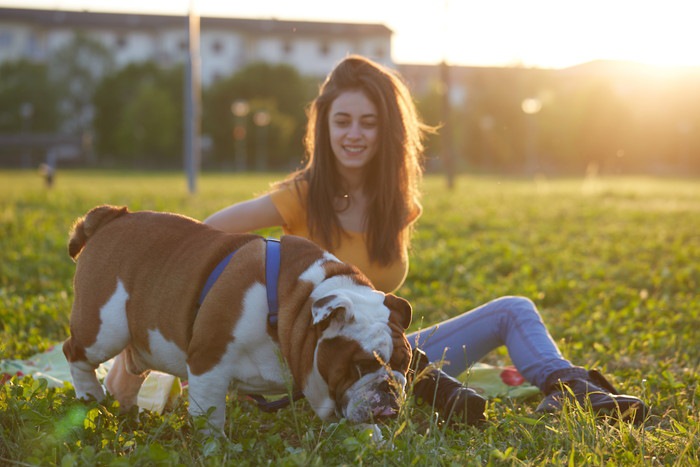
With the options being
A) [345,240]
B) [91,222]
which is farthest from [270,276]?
[345,240]

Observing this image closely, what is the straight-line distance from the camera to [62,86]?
6681 cm

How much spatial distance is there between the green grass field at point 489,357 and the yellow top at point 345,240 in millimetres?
953

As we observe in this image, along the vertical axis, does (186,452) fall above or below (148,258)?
below

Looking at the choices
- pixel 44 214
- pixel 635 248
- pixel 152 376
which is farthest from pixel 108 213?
pixel 44 214

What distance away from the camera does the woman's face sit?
482cm

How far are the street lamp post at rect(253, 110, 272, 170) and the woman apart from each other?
57894 mm

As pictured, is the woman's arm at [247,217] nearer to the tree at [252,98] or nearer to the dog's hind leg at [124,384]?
the dog's hind leg at [124,384]

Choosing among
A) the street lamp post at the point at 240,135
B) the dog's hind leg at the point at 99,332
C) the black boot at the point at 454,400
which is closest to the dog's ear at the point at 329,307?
the black boot at the point at 454,400

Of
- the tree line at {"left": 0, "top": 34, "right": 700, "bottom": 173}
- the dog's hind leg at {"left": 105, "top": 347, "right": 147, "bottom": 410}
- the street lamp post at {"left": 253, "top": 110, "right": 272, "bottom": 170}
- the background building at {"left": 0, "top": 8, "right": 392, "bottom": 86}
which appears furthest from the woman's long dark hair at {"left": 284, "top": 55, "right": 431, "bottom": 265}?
the background building at {"left": 0, "top": 8, "right": 392, "bottom": 86}

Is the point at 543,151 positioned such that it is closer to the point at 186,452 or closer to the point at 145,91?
the point at 145,91

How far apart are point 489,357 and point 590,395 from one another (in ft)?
6.15

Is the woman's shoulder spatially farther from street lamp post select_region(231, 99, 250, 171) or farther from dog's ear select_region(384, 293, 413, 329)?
street lamp post select_region(231, 99, 250, 171)

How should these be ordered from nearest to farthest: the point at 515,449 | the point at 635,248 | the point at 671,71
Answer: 1. the point at 515,449
2. the point at 635,248
3. the point at 671,71

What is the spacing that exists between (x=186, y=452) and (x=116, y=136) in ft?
212
